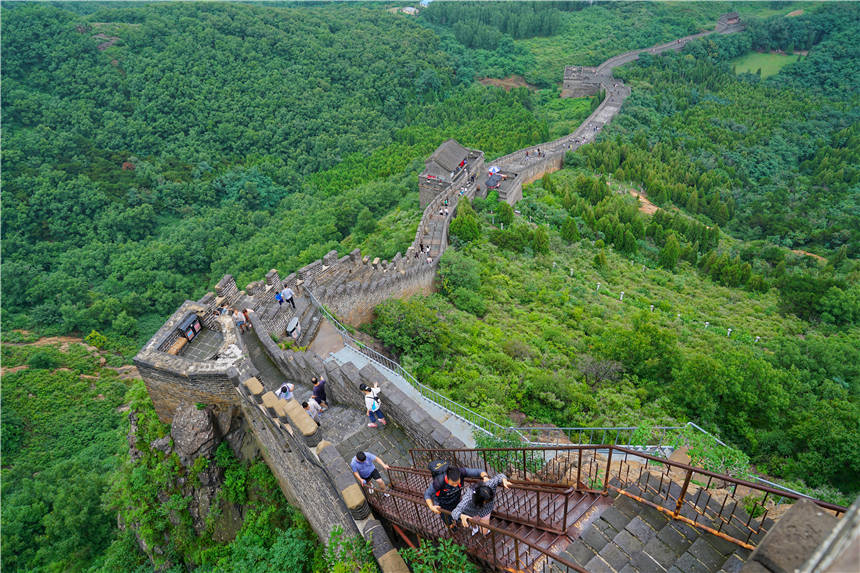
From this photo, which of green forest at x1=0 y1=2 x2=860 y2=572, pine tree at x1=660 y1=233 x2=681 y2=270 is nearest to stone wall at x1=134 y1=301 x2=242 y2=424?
green forest at x1=0 y1=2 x2=860 y2=572

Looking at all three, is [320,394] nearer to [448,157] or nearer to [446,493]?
[446,493]

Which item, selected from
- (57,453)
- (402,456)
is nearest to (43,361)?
(57,453)

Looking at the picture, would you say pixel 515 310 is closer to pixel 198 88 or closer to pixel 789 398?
pixel 789 398

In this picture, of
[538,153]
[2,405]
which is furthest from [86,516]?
[538,153]

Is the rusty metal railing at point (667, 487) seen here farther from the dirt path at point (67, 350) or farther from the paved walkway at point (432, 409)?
the dirt path at point (67, 350)

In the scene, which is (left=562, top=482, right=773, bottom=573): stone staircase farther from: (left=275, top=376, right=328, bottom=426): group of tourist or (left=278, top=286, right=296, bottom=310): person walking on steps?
(left=278, top=286, right=296, bottom=310): person walking on steps

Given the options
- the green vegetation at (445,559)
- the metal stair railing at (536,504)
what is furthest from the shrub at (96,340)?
the green vegetation at (445,559)
